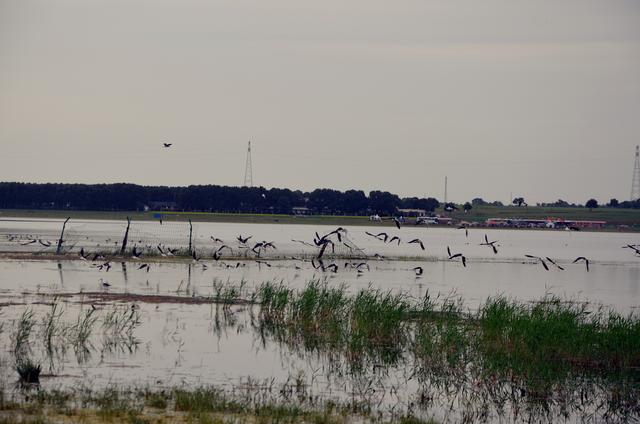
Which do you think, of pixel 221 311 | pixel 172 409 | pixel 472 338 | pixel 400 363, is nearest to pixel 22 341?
pixel 172 409

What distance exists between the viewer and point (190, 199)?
174125mm

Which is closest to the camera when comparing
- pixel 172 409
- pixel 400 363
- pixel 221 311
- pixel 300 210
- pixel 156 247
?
pixel 172 409

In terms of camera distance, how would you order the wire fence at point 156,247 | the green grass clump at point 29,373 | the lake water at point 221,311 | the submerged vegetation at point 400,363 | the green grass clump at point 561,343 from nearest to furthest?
1. the submerged vegetation at point 400,363
2. the green grass clump at point 29,373
3. the lake water at point 221,311
4. the green grass clump at point 561,343
5. the wire fence at point 156,247

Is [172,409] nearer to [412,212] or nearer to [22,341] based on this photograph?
[22,341]

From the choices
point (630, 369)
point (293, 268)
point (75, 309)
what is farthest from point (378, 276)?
point (630, 369)

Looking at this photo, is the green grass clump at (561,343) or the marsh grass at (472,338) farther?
the green grass clump at (561,343)

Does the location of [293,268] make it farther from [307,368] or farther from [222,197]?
[222,197]

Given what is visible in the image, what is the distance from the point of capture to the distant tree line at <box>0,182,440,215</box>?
539 feet

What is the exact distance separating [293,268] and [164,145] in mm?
14846

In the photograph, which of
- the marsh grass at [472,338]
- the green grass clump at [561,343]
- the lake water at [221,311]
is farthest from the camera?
the green grass clump at [561,343]

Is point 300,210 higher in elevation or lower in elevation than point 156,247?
higher

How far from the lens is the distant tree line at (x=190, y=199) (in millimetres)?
164375

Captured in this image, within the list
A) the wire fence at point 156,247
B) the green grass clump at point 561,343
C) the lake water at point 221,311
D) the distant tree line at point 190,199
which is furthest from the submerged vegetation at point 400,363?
the distant tree line at point 190,199

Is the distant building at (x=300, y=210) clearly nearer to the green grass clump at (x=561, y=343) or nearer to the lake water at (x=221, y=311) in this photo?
the lake water at (x=221, y=311)
